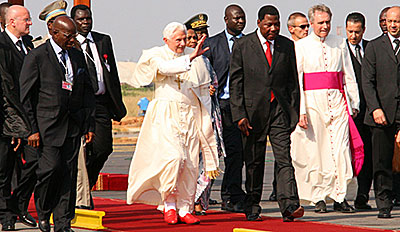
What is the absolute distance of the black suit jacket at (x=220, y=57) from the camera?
451 inches

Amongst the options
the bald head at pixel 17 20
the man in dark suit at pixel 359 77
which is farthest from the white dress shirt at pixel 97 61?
the man in dark suit at pixel 359 77

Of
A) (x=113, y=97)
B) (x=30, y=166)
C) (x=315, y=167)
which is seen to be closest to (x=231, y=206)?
(x=315, y=167)

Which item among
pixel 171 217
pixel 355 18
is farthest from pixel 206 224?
pixel 355 18

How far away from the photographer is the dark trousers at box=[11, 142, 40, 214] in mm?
9047

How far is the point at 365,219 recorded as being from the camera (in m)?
10.0

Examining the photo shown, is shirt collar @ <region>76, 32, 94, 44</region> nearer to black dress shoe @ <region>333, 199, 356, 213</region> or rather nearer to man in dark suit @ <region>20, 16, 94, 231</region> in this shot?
man in dark suit @ <region>20, 16, 94, 231</region>

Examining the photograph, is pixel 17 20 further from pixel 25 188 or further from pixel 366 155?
pixel 366 155

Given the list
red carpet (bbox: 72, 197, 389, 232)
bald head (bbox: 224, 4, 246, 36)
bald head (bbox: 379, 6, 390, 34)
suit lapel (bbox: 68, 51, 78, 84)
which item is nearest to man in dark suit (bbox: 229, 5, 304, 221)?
red carpet (bbox: 72, 197, 389, 232)

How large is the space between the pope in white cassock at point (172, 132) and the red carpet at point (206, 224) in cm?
22

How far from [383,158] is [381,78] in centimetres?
86

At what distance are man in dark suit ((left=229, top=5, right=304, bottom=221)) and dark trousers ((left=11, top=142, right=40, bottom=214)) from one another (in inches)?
80.2

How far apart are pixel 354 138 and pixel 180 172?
236 cm

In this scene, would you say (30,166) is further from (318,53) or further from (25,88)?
(318,53)

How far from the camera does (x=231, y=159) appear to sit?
37.1 feet
